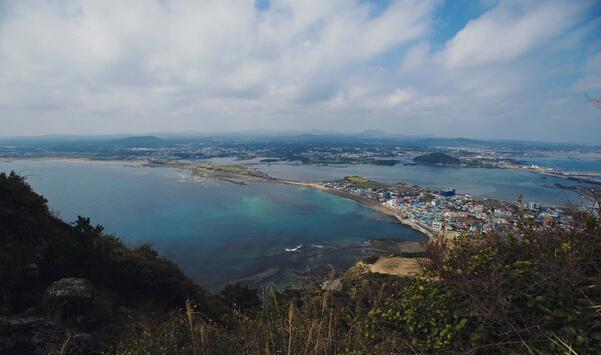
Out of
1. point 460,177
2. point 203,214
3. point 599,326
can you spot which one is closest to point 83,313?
point 599,326

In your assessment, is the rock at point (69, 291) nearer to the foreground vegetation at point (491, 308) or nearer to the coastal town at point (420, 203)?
the foreground vegetation at point (491, 308)

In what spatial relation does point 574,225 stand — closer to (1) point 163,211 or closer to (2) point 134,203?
(1) point 163,211

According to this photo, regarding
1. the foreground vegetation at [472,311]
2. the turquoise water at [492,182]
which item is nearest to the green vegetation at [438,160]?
the turquoise water at [492,182]

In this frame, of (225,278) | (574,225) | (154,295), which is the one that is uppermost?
(574,225)

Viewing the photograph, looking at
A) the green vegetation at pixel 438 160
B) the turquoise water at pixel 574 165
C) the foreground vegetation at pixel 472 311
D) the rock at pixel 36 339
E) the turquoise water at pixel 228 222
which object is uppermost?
the foreground vegetation at pixel 472 311

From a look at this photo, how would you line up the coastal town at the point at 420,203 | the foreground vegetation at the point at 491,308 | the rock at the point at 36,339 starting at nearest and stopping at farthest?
the foreground vegetation at the point at 491,308, the rock at the point at 36,339, the coastal town at the point at 420,203

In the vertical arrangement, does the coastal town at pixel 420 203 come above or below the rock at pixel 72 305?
below

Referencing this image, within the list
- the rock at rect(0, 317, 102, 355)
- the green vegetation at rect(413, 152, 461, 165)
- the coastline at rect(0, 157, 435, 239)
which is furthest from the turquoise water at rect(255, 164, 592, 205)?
the rock at rect(0, 317, 102, 355)
